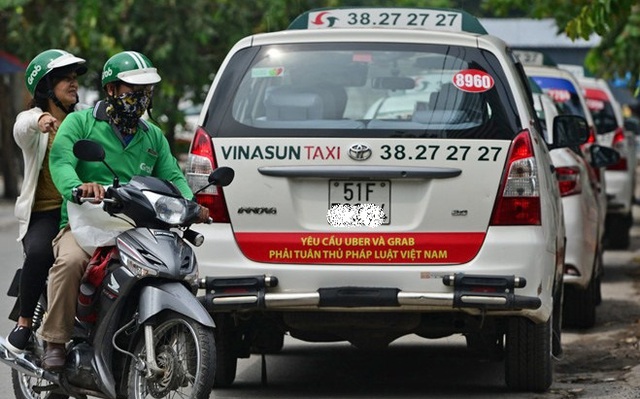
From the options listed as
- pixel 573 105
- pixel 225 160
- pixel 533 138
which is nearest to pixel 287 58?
pixel 225 160

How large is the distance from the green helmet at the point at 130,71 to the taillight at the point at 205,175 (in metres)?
0.99

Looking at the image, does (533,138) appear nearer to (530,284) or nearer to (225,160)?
(530,284)

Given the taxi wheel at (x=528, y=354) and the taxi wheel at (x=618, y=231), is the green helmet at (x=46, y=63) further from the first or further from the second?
the taxi wheel at (x=618, y=231)

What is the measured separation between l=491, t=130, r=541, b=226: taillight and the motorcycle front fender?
1.77 metres

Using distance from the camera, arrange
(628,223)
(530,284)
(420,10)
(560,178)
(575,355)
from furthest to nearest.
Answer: (628,223)
(560,178)
(575,355)
(420,10)
(530,284)

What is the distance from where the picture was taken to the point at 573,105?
14406mm

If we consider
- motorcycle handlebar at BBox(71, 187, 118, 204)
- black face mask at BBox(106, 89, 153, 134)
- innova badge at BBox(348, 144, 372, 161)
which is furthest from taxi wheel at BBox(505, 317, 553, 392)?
motorcycle handlebar at BBox(71, 187, 118, 204)

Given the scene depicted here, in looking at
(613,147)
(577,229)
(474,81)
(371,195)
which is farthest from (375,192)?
(613,147)

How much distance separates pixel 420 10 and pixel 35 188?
2547mm

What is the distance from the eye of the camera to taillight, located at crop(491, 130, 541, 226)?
7617mm

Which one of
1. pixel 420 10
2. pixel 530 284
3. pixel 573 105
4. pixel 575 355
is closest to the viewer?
pixel 530 284

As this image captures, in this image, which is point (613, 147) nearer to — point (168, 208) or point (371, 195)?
point (371, 195)

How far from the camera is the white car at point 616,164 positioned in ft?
58.9

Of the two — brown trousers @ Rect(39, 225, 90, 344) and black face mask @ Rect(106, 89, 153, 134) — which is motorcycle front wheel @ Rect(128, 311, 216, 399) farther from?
black face mask @ Rect(106, 89, 153, 134)
